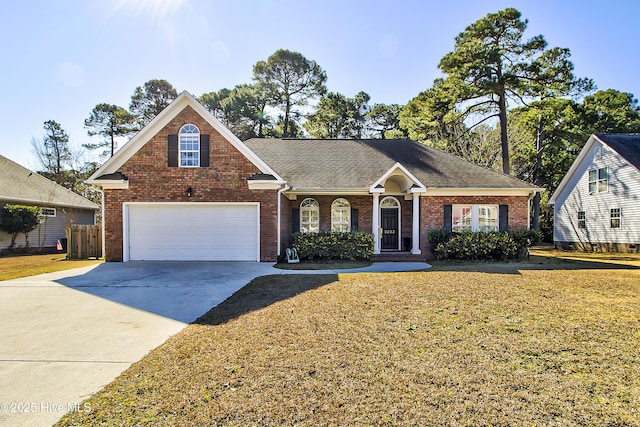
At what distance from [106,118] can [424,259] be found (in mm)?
34813

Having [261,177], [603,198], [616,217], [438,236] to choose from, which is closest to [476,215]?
[438,236]

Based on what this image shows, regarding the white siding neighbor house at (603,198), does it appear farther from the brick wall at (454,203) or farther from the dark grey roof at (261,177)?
the dark grey roof at (261,177)

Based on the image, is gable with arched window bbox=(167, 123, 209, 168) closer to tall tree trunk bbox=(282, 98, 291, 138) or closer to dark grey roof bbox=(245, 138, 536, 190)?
dark grey roof bbox=(245, 138, 536, 190)

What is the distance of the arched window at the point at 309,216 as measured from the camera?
52.9ft

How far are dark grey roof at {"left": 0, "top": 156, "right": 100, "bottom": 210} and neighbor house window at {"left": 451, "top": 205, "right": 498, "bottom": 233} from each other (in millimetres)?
22014

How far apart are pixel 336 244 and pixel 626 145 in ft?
62.0

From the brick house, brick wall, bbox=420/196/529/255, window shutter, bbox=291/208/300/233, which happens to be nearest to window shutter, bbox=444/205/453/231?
brick wall, bbox=420/196/529/255

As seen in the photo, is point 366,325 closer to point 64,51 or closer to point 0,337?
point 0,337

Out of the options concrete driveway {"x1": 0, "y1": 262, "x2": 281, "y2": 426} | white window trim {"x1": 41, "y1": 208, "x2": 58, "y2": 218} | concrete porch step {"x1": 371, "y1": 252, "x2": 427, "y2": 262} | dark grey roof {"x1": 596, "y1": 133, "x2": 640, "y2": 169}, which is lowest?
concrete porch step {"x1": 371, "y1": 252, "x2": 427, "y2": 262}

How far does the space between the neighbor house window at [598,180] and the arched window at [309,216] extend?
58.0ft

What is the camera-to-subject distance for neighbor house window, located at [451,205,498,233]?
15.6 meters

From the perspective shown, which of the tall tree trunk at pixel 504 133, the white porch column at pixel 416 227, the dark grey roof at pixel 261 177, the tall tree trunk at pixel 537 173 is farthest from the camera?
the tall tree trunk at pixel 537 173

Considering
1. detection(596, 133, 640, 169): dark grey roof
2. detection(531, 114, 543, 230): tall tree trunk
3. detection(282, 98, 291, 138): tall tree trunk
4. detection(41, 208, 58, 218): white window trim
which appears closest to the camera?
detection(596, 133, 640, 169): dark grey roof

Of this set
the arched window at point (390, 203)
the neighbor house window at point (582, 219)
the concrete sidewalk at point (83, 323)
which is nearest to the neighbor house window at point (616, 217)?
the neighbor house window at point (582, 219)
